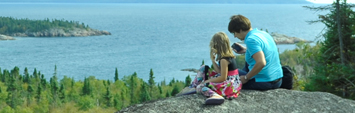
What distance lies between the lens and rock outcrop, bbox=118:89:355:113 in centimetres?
666

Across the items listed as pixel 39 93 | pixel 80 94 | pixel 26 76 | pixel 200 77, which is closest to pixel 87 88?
pixel 80 94

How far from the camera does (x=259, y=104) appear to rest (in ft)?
24.1

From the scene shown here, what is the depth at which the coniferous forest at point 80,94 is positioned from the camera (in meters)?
113

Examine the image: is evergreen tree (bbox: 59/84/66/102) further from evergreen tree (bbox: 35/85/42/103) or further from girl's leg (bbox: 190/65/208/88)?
girl's leg (bbox: 190/65/208/88)

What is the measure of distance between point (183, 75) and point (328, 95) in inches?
4844

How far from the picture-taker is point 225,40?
25.0 ft

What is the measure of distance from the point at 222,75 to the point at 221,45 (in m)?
0.55

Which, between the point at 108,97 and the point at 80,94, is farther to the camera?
the point at 80,94

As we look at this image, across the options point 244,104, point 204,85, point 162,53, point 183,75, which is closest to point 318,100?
point 244,104

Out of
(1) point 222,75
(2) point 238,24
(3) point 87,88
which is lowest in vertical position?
(3) point 87,88

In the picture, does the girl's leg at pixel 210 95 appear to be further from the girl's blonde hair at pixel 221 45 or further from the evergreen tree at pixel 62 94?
the evergreen tree at pixel 62 94

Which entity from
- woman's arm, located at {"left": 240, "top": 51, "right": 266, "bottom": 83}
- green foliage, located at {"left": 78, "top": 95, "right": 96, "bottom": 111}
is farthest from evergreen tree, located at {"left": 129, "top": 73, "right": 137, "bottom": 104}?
woman's arm, located at {"left": 240, "top": 51, "right": 266, "bottom": 83}

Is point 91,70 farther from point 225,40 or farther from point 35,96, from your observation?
point 225,40

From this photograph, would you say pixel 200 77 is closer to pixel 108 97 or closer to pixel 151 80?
pixel 108 97
